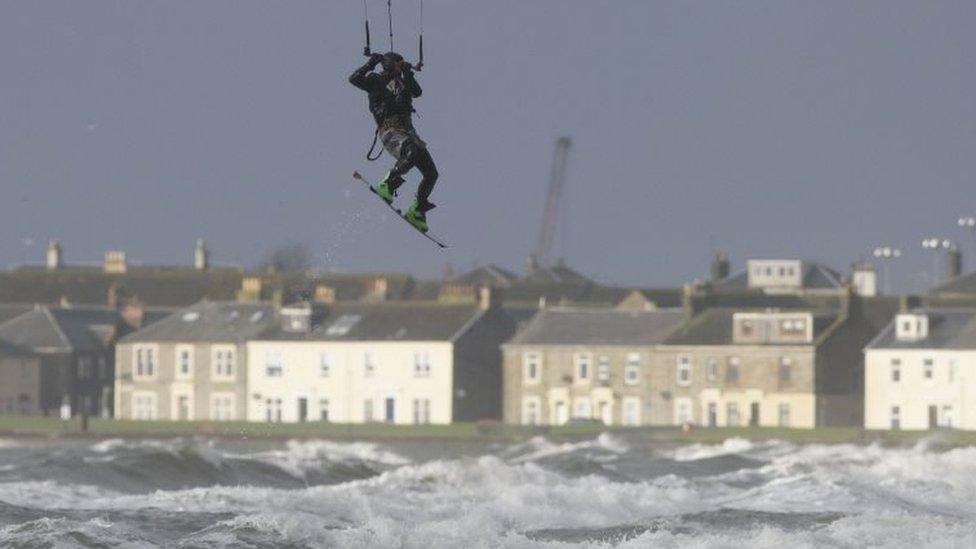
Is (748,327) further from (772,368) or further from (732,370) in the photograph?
(772,368)

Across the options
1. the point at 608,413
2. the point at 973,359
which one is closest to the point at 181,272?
the point at 608,413

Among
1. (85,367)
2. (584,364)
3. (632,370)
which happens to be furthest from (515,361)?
(85,367)

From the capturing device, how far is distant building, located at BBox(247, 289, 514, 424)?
12456 centimetres

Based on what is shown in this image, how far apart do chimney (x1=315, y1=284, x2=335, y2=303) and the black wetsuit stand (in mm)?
98774

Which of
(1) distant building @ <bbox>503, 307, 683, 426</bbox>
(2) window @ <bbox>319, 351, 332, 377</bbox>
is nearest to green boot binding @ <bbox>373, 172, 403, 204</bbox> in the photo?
(1) distant building @ <bbox>503, 307, 683, 426</bbox>

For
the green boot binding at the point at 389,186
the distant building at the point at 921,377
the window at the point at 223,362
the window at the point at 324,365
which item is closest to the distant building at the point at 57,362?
the window at the point at 223,362

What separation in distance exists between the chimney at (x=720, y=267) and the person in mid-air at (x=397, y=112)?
134 metres

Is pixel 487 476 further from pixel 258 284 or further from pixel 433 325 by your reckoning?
pixel 258 284

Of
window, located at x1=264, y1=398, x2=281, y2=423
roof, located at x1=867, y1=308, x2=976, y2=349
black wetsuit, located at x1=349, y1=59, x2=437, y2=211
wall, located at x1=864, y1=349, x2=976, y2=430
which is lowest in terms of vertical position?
window, located at x1=264, y1=398, x2=281, y2=423

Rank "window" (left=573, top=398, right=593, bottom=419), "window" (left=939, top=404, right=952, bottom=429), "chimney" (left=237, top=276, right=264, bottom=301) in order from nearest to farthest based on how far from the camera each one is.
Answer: "window" (left=939, top=404, right=952, bottom=429), "window" (left=573, top=398, right=593, bottom=419), "chimney" (left=237, top=276, right=264, bottom=301)

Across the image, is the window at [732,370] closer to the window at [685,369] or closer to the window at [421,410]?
the window at [685,369]

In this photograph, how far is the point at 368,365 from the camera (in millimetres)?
126062

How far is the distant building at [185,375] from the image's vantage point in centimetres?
12962

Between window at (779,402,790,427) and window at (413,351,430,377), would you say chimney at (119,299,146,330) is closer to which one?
window at (413,351,430,377)
